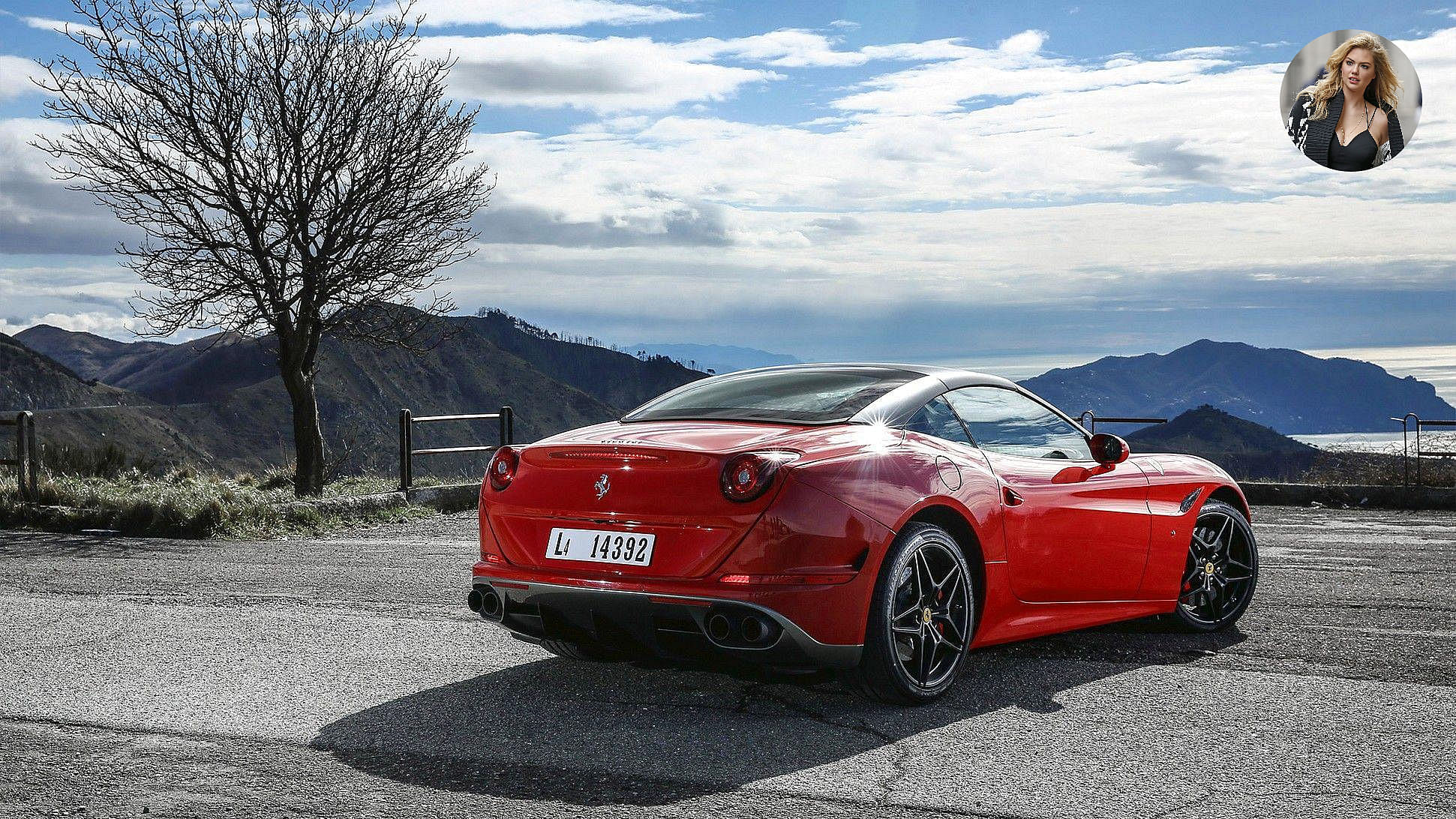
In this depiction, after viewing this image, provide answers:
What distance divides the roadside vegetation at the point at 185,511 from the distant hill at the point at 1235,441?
12.4 metres

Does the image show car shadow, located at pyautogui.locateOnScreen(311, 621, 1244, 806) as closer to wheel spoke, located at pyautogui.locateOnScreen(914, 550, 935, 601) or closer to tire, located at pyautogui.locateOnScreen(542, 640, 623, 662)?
tire, located at pyautogui.locateOnScreen(542, 640, 623, 662)

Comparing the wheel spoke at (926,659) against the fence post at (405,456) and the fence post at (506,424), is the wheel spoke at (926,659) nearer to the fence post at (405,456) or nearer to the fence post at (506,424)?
the fence post at (405,456)

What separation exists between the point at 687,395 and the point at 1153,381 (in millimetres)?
196347

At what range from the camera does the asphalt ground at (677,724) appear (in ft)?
12.7

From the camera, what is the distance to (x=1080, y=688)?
5379 millimetres

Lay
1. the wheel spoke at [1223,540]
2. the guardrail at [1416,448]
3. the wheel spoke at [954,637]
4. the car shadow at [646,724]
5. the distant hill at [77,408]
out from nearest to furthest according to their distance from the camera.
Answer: the car shadow at [646,724], the wheel spoke at [954,637], the wheel spoke at [1223,540], the guardrail at [1416,448], the distant hill at [77,408]

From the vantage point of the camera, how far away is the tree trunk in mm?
17297

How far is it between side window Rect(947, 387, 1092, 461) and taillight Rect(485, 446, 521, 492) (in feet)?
6.45

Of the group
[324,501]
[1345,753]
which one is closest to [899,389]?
[1345,753]

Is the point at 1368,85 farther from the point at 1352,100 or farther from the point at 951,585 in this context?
the point at 951,585

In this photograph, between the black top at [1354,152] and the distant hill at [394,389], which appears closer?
the black top at [1354,152]

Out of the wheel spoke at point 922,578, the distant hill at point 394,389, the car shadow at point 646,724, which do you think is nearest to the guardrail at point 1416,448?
the car shadow at point 646,724

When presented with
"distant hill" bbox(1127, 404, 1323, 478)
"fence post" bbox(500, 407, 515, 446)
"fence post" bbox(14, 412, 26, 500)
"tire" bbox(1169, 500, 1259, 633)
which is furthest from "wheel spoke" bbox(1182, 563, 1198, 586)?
"distant hill" bbox(1127, 404, 1323, 478)

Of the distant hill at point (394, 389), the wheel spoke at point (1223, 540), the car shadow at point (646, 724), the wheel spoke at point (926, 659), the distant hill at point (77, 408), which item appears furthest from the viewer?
the distant hill at point (394, 389)
